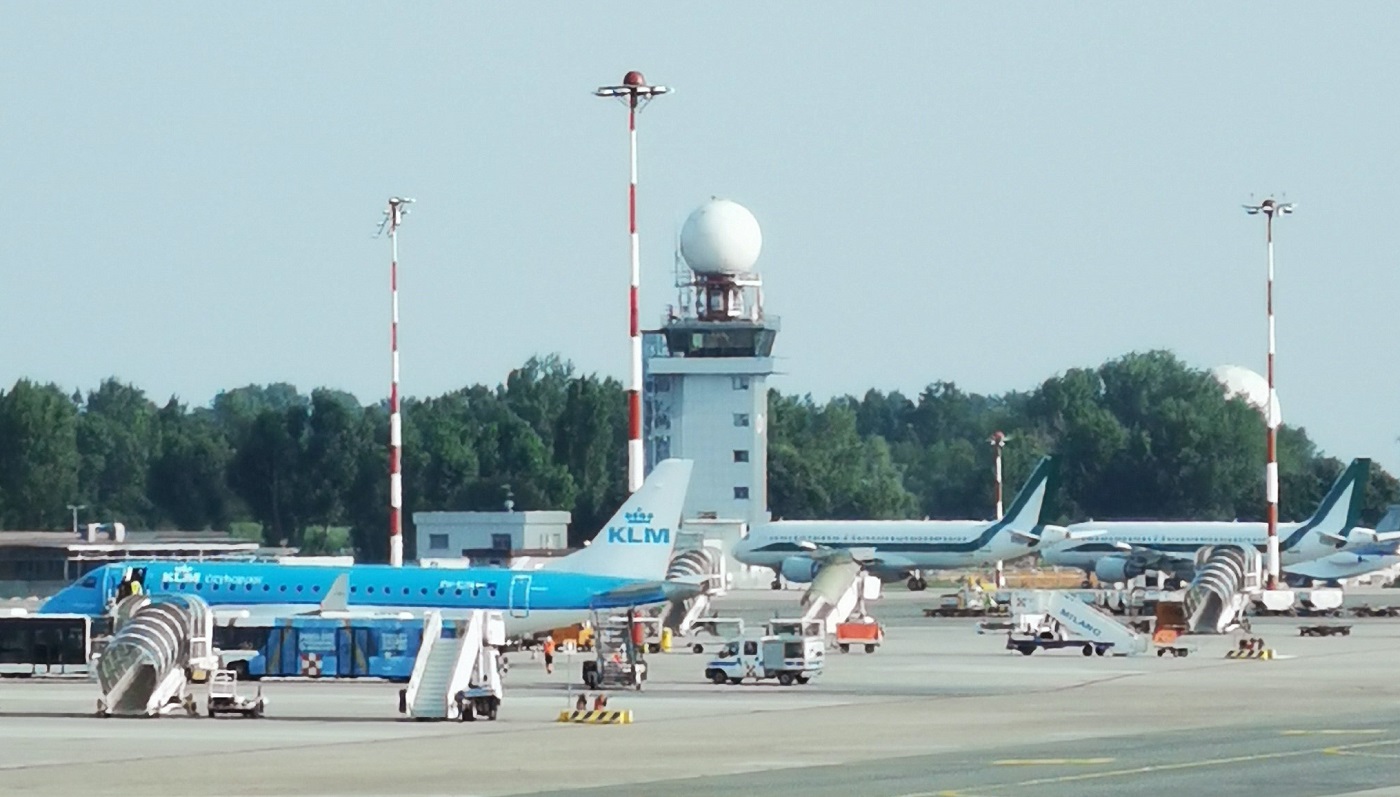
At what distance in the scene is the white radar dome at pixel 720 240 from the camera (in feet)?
448

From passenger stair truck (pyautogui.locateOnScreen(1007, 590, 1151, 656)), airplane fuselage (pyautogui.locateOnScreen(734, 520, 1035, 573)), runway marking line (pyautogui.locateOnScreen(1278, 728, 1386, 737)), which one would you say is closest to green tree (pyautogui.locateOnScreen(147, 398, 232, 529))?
airplane fuselage (pyautogui.locateOnScreen(734, 520, 1035, 573))

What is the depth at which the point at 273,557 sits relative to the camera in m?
116

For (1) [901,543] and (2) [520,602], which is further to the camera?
(1) [901,543]

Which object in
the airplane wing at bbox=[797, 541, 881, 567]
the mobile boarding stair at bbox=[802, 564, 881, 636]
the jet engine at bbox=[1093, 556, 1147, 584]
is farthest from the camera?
the airplane wing at bbox=[797, 541, 881, 567]

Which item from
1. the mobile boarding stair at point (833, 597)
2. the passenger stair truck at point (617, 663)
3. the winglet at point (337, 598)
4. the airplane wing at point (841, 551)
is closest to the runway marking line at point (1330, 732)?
the passenger stair truck at point (617, 663)

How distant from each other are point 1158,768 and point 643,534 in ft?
90.7

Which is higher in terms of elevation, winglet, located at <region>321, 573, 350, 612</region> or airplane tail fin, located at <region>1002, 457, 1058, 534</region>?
airplane tail fin, located at <region>1002, 457, 1058, 534</region>

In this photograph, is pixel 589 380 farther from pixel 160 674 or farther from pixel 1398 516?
pixel 160 674

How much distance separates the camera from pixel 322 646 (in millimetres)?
54688

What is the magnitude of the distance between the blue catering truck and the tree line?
9672 centimetres

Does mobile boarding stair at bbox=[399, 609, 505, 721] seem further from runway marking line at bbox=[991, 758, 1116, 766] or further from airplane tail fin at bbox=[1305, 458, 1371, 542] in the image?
airplane tail fin at bbox=[1305, 458, 1371, 542]

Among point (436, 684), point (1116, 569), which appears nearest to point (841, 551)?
point (1116, 569)

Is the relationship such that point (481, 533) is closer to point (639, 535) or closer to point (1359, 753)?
point (639, 535)

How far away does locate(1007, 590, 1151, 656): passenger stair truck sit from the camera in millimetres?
70312
